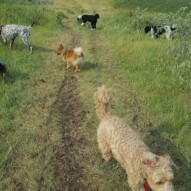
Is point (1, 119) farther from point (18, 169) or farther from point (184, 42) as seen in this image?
point (184, 42)

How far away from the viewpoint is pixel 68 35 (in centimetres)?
1714

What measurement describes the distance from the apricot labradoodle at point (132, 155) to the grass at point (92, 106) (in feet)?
2.09

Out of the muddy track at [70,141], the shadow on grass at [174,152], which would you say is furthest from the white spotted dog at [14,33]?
the shadow on grass at [174,152]

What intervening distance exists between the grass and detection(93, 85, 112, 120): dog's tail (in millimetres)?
973

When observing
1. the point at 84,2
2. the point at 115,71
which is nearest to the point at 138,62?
the point at 115,71

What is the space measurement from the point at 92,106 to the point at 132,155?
11.2 feet

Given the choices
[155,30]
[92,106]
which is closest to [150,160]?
[92,106]

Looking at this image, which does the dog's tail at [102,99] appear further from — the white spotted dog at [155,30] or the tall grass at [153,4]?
the tall grass at [153,4]

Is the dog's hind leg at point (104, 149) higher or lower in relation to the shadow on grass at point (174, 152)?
higher

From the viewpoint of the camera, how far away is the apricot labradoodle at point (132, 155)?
3900mm

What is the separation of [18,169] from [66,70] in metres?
5.65

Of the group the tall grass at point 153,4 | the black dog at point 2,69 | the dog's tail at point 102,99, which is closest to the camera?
the dog's tail at point 102,99

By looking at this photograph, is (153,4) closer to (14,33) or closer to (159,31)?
(159,31)

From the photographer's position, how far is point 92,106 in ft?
26.4
